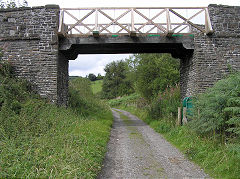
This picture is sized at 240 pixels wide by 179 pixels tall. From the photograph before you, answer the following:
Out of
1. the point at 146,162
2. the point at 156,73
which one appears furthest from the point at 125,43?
the point at 156,73

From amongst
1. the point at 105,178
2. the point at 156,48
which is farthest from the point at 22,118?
the point at 156,48

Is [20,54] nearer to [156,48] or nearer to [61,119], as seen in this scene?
[61,119]

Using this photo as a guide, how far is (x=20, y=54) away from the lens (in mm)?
10633

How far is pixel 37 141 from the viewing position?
17.8ft

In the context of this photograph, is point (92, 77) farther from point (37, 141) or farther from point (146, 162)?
point (146, 162)

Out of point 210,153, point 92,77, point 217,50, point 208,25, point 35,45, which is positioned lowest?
point 210,153

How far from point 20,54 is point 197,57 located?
9569 mm

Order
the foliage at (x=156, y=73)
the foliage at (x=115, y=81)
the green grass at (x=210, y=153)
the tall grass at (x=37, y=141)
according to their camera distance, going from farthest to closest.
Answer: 1. the foliage at (x=115, y=81)
2. the foliage at (x=156, y=73)
3. the green grass at (x=210, y=153)
4. the tall grass at (x=37, y=141)

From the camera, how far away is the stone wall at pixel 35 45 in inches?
412

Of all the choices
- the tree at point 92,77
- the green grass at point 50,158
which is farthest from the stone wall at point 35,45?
the tree at point 92,77

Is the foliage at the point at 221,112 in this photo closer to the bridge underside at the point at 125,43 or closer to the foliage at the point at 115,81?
the bridge underside at the point at 125,43

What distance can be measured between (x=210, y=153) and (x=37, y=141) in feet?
15.9

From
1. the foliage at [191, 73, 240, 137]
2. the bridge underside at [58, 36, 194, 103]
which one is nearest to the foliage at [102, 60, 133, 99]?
the bridge underside at [58, 36, 194, 103]

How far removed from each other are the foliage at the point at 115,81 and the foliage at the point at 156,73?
28.9m
